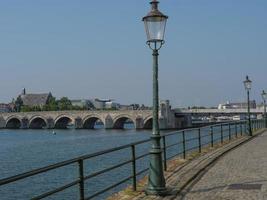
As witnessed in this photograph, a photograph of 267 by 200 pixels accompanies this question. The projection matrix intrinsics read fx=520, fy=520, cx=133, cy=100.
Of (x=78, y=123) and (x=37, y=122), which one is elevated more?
(x=37, y=122)

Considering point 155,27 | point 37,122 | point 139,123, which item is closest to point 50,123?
point 37,122

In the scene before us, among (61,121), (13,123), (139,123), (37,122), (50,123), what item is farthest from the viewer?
(13,123)

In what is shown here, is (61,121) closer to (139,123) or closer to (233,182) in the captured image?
(139,123)

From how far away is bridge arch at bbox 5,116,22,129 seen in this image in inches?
6816

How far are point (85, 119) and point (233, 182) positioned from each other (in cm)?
13959

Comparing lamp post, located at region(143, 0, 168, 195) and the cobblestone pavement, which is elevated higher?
lamp post, located at region(143, 0, 168, 195)

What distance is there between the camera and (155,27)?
11227 millimetres

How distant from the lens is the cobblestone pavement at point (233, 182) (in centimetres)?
1047

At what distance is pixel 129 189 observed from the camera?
39.4ft

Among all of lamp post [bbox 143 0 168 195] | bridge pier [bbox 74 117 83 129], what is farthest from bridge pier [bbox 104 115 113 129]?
lamp post [bbox 143 0 168 195]

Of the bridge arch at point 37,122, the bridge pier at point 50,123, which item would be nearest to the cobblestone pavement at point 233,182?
the bridge pier at point 50,123

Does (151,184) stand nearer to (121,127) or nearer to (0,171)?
(0,171)

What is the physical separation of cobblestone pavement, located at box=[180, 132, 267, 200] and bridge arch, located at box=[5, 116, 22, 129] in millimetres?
Result: 159454

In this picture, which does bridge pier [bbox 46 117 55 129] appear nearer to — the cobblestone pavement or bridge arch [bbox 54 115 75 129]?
bridge arch [bbox 54 115 75 129]
